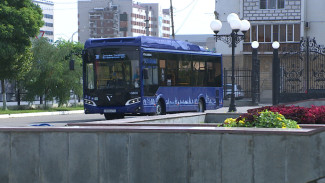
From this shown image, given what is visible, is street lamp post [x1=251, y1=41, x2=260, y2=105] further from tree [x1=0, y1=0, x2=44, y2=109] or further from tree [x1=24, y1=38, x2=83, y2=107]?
tree [x1=0, y1=0, x2=44, y2=109]

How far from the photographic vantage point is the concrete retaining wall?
28.8ft

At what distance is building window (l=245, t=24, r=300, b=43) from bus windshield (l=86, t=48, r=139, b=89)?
4264 cm

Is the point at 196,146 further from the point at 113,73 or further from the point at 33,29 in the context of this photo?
the point at 33,29

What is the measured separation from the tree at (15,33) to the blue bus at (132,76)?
9315 millimetres

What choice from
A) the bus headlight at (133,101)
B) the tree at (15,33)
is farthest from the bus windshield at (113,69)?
the tree at (15,33)

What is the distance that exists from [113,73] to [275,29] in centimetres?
4326

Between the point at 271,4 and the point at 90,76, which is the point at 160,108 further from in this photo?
the point at 271,4

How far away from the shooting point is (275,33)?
66438 millimetres

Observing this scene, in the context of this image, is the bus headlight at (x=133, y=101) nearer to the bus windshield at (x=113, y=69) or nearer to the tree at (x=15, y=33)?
the bus windshield at (x=113, y=69)

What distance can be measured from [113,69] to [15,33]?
11.0m

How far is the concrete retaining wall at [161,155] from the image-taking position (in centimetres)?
879

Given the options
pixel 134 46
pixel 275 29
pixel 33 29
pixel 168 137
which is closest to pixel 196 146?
pixel 168 137

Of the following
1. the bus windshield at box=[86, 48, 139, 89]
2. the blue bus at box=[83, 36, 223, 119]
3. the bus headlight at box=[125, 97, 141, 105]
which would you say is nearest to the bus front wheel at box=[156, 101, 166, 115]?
the blue bus at box=[83, 36, 223, 119]

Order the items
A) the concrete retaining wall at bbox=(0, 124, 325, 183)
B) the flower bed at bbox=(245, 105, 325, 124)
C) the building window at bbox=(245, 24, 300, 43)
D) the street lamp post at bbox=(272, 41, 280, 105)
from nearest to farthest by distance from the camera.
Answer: the concrete retaining wall at bbox=(0, 124, 325, 183) → the flower bed at bbox=(245, 105, 325, 124) → the street lamp post at bbox=(272, 41, 280, 105) → the building window at bbox=(245, 24, 300, 43)
